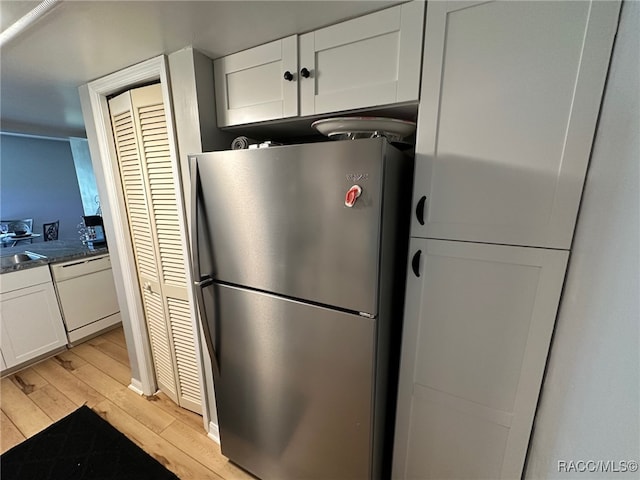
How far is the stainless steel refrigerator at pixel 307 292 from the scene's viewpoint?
836mm

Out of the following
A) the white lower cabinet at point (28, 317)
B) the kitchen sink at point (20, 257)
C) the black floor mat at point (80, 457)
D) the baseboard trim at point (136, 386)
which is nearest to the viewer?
the black floor mat at point (80, 457)

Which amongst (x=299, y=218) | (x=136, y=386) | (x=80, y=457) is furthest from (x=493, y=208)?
(x=136, y=386)

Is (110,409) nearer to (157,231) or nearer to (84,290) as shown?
(84,290)

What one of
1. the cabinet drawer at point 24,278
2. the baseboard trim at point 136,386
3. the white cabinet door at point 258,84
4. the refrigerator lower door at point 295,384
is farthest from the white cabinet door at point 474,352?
the cabinet drawer at point 24,278

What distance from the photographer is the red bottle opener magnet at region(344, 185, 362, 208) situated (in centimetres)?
79

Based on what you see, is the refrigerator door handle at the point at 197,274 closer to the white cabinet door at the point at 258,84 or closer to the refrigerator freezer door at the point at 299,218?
the refrigerator freezer door at the point at 299,218

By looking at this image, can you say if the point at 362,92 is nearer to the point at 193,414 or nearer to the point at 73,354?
the point at 193,414

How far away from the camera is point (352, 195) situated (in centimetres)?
80

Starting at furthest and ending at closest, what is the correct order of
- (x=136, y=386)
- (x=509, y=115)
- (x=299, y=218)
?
(x=136, y=386)
(x=299, y=218)
(x=509, y=115)

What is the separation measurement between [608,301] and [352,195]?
2.21ft

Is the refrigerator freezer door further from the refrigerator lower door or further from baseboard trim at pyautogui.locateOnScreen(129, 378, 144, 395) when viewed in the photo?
baseboard trim at pyautogui.locateOnScreen(129, 378, 144, 395)

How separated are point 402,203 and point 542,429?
34.4 inches

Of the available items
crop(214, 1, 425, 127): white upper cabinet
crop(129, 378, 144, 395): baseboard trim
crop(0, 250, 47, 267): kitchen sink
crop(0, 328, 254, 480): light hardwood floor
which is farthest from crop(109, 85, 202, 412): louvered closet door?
crop(0, 250, 47, 267): kitchen sink

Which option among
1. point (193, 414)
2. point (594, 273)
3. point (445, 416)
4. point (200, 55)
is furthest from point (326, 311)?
point (193, 414)
